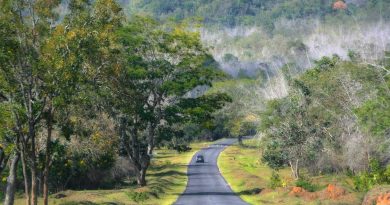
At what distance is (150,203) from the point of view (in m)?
38.6

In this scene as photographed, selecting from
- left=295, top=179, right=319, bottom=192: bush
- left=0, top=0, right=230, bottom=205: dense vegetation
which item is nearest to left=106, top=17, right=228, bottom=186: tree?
left=0, top=0, right=230, bottom=205: dense vegetation

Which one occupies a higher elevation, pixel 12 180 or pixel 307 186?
pixel 12 180

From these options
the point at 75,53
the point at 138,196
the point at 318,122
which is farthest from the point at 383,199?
the point at 318,122

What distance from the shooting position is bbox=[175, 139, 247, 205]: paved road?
128 feet

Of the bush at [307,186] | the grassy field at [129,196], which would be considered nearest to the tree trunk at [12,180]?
the grassy field at [129,196]

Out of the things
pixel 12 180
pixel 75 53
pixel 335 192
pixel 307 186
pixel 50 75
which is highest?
pixel 75 53

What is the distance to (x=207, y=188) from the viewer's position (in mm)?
50656

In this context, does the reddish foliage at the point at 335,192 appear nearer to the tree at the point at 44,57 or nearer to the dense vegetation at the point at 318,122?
the dense vegetation at the point at 318,122

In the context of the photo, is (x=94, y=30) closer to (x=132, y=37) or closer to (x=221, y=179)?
(x=132, y=37)

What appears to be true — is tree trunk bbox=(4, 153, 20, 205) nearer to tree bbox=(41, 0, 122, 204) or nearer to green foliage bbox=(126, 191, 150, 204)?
tree bbox=(41, 0, 122, 204)

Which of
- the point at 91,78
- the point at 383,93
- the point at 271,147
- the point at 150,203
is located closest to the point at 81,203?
the point at 150,203

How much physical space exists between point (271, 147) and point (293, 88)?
541cm

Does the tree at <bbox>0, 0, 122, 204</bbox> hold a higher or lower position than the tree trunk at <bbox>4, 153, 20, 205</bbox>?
higher

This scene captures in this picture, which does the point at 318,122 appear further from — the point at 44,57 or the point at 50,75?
the point at 44,57
